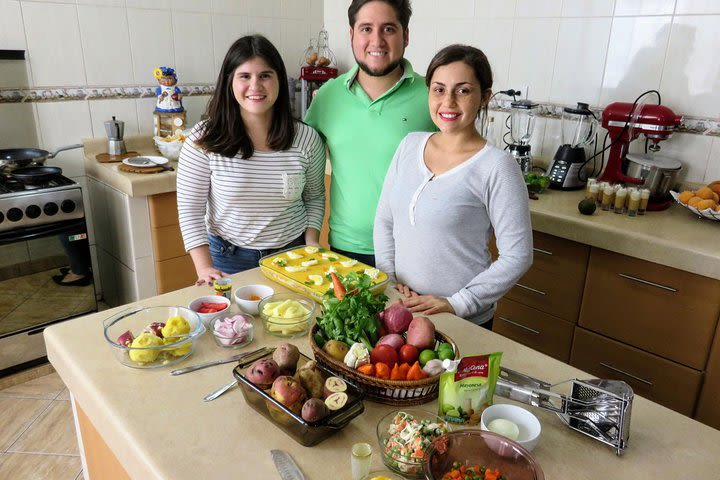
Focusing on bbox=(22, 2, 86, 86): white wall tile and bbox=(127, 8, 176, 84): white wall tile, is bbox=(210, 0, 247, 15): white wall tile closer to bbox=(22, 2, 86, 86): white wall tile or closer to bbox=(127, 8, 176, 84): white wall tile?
bbox=(127, 8, 176, 84): white wall tile

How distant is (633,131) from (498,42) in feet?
2.89

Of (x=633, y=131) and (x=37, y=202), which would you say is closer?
(x=633, y=131)

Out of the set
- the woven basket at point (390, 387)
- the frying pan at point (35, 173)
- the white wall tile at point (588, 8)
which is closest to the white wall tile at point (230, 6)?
the frying pan at point (35, 173)

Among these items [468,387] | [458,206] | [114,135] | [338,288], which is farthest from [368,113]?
[114,135]

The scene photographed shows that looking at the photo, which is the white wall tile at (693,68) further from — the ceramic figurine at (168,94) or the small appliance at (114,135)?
the small appliance at (114,135)

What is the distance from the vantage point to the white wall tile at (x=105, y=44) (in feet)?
9.11

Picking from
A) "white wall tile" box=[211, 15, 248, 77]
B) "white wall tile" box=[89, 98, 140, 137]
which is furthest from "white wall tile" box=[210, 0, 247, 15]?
"white wall tile" box=[89, 98, 140, 137]

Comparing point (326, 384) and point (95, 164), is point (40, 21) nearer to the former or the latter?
point (95, 164)

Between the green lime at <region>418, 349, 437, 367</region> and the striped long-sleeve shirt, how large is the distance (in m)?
0.89

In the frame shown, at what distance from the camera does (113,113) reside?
297 centimetres

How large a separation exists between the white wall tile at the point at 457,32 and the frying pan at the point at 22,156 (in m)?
1.99

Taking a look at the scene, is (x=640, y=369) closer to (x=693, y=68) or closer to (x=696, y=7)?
(x=693, y=68)

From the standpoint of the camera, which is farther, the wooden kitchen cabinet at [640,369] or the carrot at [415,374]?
the wooden kitchen cabinet at [640,369]

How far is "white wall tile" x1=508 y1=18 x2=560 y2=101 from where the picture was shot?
103 inches
